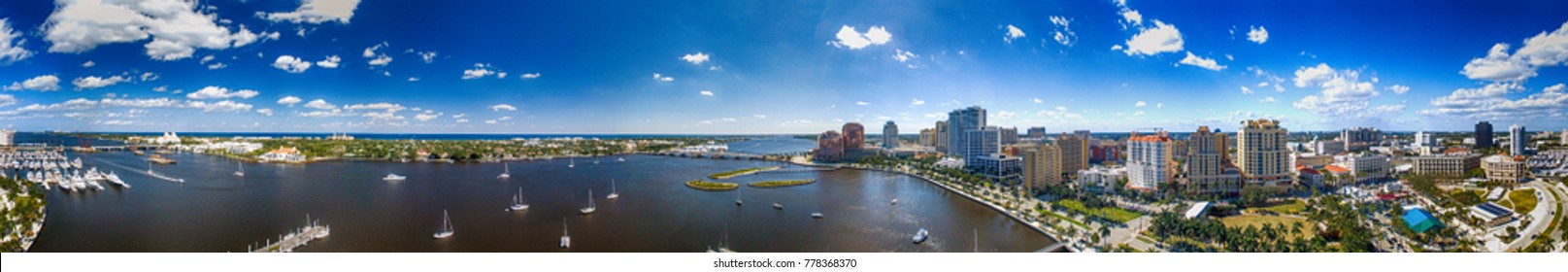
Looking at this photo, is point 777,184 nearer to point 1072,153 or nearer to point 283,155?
point 1072,153

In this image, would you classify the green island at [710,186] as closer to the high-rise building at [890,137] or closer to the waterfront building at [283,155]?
the high-rise building at [890,137]

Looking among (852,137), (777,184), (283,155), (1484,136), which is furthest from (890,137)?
(283,155)

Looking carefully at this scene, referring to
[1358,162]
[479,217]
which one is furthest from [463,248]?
[1358,162]

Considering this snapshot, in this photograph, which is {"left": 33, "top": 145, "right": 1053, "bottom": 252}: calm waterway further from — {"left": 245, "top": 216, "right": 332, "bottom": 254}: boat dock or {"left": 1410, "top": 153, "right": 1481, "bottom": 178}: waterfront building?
{"left": 1410, "top": 153, "right": 1481, "bottom": 178}: waterfront building

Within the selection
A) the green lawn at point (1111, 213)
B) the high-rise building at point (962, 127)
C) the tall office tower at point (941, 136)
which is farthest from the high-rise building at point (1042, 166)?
the tall office tower at point (941, 136)

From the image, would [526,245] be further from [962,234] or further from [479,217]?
[962,234]

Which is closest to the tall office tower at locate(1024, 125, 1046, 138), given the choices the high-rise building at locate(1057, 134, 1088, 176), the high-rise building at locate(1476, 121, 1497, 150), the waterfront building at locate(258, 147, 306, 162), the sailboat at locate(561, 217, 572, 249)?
the high-rise building at locate(1057, 134, 1088, 176)
